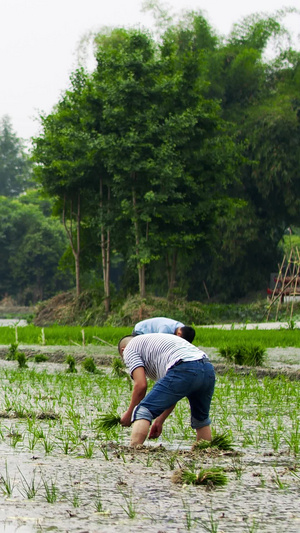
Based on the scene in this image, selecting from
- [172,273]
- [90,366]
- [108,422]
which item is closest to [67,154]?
[172,273]

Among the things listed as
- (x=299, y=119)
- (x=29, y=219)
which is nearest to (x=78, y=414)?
(x=299, y=119)

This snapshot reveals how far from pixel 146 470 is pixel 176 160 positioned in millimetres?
22013

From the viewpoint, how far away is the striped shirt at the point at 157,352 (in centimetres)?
591

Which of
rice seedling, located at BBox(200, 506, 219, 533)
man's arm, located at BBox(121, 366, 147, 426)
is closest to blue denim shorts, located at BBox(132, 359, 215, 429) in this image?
man's arm, located at BBox(121, 366, 147, 426)

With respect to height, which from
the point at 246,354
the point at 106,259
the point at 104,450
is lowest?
the point at 246,354

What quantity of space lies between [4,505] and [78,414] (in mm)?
3359

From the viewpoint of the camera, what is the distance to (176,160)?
26844 mm

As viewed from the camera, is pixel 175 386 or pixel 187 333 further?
pixel 187 333

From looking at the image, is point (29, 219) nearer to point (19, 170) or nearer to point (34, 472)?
point (19, 170)

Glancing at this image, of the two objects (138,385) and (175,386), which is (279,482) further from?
(138,385)

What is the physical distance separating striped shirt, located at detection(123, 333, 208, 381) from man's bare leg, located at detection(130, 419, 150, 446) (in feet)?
1.18

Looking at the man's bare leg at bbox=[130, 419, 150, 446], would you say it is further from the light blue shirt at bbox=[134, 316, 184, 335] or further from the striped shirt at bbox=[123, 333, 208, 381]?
the light blue shirt at bbox=[134, 316, 184, 335]

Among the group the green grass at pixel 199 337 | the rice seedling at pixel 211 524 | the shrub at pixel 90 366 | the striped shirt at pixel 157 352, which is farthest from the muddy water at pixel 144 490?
the green grass at pixel 199 337

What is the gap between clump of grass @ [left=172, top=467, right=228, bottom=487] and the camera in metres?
4.84
